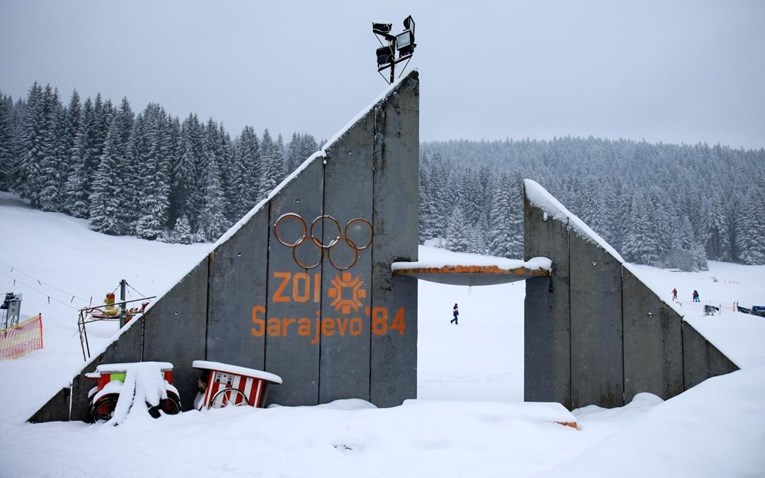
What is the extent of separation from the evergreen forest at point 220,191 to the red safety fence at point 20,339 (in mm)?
26300

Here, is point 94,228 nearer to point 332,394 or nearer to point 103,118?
point 103,118

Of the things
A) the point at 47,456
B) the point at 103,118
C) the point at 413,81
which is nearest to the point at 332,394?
the point at 47,456

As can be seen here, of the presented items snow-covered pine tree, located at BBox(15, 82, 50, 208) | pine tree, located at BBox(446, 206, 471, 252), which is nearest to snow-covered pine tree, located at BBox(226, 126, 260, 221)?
snow-covered pine tree, located at BBox(15, 82, 50, 208)

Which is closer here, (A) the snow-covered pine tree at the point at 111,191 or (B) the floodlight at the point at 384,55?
(B) the floodlight at the point at 384,55

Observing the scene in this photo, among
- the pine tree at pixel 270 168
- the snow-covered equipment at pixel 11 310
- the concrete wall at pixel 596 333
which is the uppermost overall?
the pine tree at pixel 270 168

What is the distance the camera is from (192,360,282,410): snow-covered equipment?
242 inches

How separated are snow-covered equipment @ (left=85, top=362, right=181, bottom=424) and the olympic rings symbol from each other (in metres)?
2.23

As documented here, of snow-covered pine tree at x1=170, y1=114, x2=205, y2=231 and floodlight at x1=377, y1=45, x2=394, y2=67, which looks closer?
floodlight at x1=377, y1=45, x2=394, y2=67

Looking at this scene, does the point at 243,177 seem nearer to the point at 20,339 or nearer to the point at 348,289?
the point at 20,339

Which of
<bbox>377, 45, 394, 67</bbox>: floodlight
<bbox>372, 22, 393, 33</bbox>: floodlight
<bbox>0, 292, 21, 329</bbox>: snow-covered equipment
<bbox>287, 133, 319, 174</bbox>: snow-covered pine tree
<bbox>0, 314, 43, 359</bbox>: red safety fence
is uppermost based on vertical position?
<bbox>287, 133, 319, 174</bbox>: snow-covered pine tree

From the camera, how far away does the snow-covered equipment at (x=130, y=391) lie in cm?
585

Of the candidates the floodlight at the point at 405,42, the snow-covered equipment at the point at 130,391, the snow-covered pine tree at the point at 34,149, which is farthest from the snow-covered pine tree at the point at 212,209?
the snow-covered equipment at the point at 130,391

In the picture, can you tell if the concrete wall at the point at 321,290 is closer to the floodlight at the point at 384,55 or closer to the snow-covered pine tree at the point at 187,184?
the floodlight at the point at 384,55

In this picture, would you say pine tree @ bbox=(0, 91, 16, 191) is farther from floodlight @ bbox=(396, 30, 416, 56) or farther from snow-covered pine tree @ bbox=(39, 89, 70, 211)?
floodlight @ bbox=(396, 30, 416, 56)
